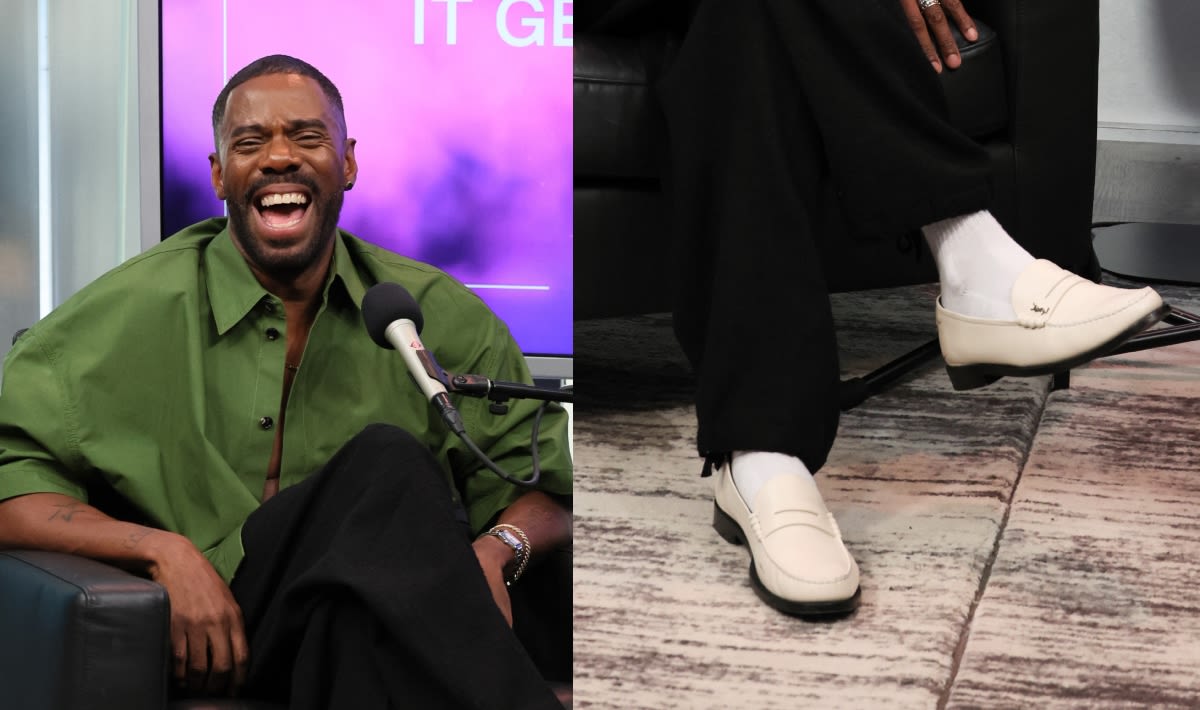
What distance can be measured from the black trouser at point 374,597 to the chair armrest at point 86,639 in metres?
0.04

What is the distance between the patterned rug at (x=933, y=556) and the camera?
3.23ft

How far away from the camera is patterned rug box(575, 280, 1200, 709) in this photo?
3.23 ft

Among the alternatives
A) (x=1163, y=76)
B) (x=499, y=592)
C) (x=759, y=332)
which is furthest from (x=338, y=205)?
(x=1163, y=76)

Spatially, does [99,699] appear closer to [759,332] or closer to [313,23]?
[313,23]

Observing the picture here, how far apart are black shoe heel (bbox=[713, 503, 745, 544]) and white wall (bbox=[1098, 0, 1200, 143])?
262 centimetres

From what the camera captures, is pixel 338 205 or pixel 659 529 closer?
pixel 338 205

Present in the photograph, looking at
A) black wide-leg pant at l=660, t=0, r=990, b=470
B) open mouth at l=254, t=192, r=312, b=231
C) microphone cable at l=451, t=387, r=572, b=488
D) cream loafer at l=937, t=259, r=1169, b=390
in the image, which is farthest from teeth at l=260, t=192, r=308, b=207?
cream loafer at l=937, t=259, r=1169, b=390

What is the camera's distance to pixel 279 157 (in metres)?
0.57

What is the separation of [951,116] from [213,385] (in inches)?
42.2

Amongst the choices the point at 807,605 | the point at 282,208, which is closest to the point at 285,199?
the point at 282,208

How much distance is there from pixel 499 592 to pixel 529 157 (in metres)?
0.18

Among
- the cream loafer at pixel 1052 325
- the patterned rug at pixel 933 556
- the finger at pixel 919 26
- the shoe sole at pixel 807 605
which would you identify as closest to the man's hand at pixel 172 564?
the patterned rug at pixel 933 556

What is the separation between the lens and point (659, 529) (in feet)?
4.04

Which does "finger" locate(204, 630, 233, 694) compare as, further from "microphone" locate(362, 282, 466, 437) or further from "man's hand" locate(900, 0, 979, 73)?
"man's hand" locate(900, 0, 979, 73)
